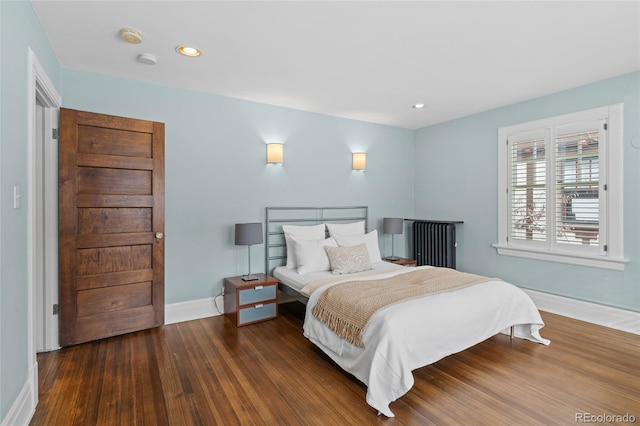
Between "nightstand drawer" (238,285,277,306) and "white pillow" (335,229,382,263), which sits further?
"white pillow" (335,229,382,263)

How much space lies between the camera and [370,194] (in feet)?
17.3

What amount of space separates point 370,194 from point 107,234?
361 cm

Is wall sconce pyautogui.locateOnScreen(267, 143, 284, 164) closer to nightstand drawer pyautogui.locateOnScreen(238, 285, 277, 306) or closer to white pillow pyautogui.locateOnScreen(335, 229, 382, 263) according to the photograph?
white pillow pyautogui.locateOnScreen(335, 229, 382, 263)

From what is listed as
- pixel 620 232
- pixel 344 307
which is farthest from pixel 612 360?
pixel 344 307

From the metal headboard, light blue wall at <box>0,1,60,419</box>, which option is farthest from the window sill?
light blue wall at <box>0,1,60,419</box>

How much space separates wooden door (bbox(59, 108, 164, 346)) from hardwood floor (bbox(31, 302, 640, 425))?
268 mm

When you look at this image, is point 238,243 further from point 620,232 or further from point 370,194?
point 620,232

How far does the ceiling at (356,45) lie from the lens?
87.5 inches

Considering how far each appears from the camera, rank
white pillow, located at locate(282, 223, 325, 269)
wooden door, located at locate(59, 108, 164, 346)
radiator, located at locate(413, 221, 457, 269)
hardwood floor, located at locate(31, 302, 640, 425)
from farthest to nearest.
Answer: radiator, located at locate(413, 221, 457, 269) → white pillow, located at locate(282, 223, 325, 269) → wooden door, located at locate(59, 108, 164, 346) → hardwood floor, located at locate(31, 302, 640, 425)

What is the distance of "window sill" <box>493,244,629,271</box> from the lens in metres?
3.42

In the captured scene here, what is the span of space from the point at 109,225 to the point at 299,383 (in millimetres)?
2332

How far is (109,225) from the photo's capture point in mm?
3148

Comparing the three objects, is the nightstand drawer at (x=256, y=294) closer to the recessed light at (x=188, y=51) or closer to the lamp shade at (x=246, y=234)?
the lamp shade at (x=246, y=234)

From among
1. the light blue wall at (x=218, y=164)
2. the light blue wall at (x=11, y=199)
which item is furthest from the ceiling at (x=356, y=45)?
the light blue wall at (x=11, y=199)
